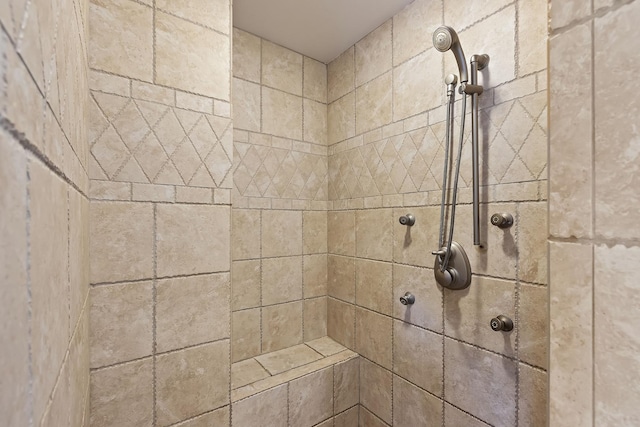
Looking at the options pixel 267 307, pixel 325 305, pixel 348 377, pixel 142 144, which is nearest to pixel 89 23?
pixel 142 144

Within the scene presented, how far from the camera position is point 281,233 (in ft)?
5.41

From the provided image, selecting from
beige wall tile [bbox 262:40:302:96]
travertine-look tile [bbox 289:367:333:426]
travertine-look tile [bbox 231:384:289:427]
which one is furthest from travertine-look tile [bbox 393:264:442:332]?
beige wall tile [bbox 262:40:302:96]

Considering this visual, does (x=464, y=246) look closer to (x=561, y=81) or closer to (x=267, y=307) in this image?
(x=561, y=81)

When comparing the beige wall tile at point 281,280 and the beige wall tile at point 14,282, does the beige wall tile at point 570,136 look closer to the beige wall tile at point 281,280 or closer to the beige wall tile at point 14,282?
the beige wall tile at point 14,282

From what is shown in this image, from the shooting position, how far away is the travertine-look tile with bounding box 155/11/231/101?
1.00m

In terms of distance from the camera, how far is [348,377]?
5.08ft

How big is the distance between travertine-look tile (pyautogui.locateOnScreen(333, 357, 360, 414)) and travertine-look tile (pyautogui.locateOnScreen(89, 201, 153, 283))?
3.54 ft

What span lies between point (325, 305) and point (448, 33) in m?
1.52

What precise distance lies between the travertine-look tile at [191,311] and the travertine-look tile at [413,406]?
86 centimetres

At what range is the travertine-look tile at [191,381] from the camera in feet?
3.27

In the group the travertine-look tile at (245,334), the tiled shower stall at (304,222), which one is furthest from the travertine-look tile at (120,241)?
the travertine-look tile at (245,334)

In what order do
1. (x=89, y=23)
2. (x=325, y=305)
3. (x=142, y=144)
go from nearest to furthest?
(x=89, y=23), (x=142, y=144), (x=325, y=305)

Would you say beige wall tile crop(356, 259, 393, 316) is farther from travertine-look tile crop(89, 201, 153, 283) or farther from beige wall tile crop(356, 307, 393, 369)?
travertine-look tile crop(89, 201, 153, 283)

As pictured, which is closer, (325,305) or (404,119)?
(404,119)
